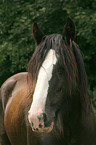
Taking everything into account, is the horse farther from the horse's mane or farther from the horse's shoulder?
the horse's shoulder

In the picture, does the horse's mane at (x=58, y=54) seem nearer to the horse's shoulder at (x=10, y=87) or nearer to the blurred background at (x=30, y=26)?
the horse's shoulder at (x=10, y=87)

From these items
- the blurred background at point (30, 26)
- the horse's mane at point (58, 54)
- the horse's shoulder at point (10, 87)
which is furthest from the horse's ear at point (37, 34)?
the blurred background at point (30, 26)

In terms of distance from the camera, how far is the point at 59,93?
2092mm

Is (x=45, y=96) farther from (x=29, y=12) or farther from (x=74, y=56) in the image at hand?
(x=29, y=12)

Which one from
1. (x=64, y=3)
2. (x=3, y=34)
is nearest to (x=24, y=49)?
(x=3, y=34)

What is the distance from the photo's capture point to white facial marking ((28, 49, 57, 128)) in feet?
6.13

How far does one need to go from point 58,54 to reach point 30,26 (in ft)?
18.2

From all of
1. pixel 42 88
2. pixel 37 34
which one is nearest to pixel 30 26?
pixel 37 34

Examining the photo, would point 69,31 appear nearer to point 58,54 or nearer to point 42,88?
point 58,54

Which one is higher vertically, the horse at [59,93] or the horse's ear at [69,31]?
the horse's ear at [69,31]

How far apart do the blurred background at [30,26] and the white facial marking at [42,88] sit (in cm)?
510

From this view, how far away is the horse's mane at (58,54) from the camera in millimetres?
2129

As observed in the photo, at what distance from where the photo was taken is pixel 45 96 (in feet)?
6.38

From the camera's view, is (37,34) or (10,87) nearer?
(37,34)
